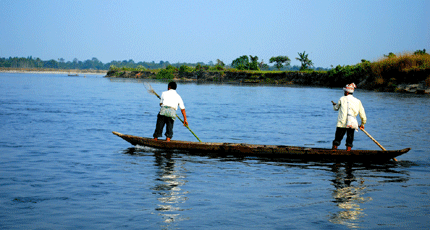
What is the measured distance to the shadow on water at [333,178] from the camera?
684 centimetres

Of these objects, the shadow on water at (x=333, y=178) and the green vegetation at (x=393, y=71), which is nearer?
the shadow on water at (x=333, y=178)

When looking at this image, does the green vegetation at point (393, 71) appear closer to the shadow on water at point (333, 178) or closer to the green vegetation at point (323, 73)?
the green vegetation at point (323, 73)

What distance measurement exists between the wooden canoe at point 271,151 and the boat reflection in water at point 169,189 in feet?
2.40

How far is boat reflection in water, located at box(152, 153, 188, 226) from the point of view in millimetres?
6748

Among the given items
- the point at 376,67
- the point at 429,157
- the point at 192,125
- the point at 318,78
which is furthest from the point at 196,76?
the point at 429,157

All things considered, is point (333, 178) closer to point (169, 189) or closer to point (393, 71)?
point (169, 189)

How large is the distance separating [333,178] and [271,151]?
217 centimetres

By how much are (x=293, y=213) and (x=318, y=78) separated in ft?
261

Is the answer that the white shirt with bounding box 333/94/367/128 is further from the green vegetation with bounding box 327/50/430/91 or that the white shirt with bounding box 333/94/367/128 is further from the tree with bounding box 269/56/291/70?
the tree with bounding box 269/56/291/70

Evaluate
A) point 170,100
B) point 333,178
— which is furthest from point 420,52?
point 333,178

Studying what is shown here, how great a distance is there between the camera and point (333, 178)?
9453mm

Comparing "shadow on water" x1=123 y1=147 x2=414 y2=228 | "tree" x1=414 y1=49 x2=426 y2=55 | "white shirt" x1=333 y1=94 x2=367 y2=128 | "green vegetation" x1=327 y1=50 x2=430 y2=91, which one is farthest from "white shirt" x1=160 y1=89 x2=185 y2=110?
"tree" x1=414 y1=49 x2=426 y2=55

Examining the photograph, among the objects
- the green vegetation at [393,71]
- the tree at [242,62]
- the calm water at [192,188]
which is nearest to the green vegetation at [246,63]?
the tree at [242,62]

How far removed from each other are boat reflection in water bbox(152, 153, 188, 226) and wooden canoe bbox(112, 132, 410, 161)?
0.73 metres
